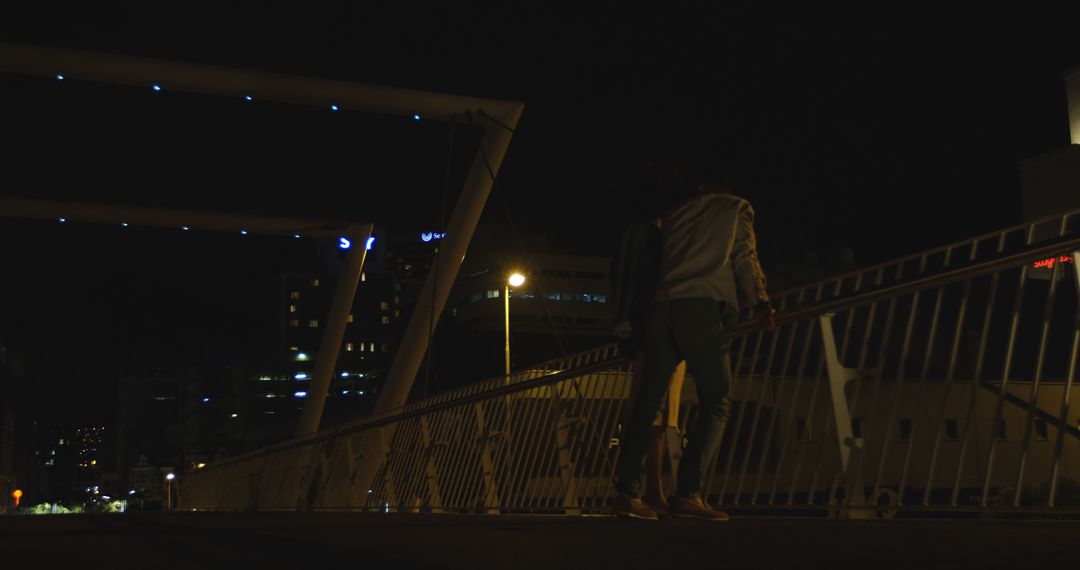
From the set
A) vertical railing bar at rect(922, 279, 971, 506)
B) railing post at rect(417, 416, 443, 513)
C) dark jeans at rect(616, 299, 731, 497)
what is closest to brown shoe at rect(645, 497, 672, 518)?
dark jeans at rect(616, 299, 731, 497)

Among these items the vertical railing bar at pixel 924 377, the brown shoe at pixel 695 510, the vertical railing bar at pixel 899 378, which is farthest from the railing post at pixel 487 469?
the brown shoe at pixel 695 510

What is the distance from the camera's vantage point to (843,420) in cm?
774

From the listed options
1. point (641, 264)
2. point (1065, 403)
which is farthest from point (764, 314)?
point (1065, 403)

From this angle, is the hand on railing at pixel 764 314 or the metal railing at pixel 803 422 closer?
the hand on railing at pixel 764 314

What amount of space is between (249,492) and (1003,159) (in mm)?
65106

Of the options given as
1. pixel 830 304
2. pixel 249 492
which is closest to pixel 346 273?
pixel 249 492

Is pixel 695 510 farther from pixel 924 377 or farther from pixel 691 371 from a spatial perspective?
pixel 924 377

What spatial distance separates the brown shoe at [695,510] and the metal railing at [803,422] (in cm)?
92

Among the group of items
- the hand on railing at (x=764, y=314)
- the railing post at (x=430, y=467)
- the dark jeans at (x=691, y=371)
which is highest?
the hand on railing at (x=764, y=314)

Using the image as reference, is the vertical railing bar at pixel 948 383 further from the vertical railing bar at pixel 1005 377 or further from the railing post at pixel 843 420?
the railing post at pixel 843 420

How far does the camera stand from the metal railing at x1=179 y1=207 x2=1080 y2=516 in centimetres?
679

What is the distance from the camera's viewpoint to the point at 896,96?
88750 millimetres

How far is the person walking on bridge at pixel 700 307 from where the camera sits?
A: 6.25 m

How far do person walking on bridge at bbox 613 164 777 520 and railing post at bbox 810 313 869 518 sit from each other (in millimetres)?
→ 1322
